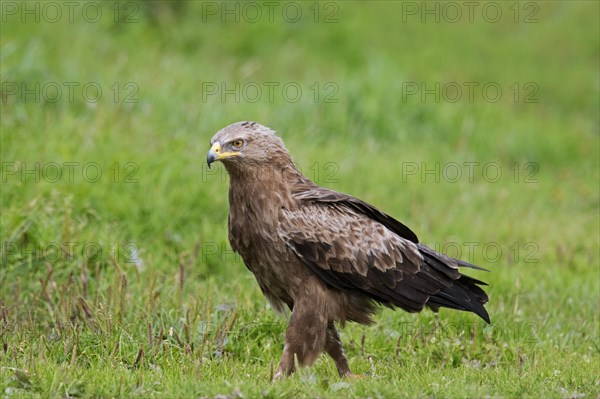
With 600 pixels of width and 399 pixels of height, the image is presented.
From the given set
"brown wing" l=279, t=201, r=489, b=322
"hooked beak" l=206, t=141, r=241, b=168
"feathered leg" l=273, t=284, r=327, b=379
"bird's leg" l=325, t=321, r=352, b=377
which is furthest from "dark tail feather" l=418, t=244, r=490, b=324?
"hooked beak" l=206, t=141, r=241, b=168

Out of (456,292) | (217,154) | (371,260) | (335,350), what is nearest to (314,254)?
(371,260)

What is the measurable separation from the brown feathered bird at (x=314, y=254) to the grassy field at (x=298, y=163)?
39 centimetres

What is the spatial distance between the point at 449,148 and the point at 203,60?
11.3ft

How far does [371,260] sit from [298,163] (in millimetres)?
4088

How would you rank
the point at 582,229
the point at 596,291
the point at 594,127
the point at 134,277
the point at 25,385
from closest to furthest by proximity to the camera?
the point at 25,385
the point at 134,277
the point at 596,291
the point at 582,229
the point at 594,127

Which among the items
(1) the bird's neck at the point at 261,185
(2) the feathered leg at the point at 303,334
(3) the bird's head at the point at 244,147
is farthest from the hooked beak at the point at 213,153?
(2) the feathered leg at the point at 303,334

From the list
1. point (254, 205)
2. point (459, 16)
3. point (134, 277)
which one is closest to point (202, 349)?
point (254, 205)

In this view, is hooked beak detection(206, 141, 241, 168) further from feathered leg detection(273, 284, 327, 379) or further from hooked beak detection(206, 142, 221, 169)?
feathered leg detection(273, 284, 327, 379)

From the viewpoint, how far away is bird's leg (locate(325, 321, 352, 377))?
20.9 ft

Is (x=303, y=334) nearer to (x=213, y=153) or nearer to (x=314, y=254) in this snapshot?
(x=314, y=254)

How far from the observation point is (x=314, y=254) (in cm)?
604

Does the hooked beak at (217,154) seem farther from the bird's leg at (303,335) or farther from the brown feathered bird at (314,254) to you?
the bird's leg at (303,335)

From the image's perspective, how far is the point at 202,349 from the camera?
629cm

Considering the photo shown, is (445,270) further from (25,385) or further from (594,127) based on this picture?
(594,127)
